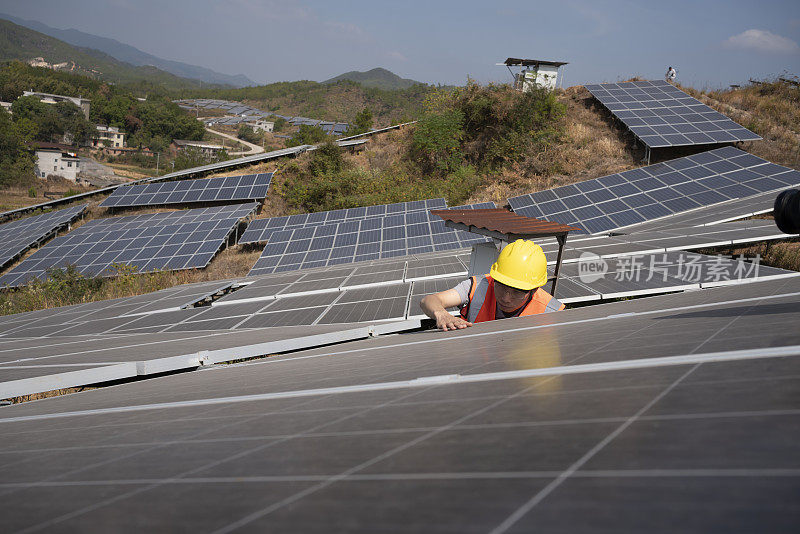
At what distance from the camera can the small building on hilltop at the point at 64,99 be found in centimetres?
10856

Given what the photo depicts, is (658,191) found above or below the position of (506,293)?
above

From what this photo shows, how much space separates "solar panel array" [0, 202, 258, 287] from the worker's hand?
62.2 feet

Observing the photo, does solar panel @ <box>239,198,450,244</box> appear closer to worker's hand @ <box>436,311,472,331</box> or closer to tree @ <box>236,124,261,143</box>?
worker's hand @ <box>436,311,472,331</box>

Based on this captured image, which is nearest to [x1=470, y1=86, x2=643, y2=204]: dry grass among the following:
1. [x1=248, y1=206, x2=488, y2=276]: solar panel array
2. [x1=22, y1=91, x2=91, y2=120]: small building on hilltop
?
[x1=248, y1=206, x2=488, y2=276]: solar panel array

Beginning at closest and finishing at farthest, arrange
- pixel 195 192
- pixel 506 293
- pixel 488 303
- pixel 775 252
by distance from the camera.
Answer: pixel 506 293
pixel 488 303
pixel 775 252
pixel 195 192

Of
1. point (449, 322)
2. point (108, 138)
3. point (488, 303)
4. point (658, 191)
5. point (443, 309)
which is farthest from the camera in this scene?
point (108, 138)

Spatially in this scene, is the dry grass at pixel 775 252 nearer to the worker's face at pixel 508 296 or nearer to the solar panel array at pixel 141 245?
the worker's face at pixel 508 296

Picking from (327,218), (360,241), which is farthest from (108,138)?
(360,241)

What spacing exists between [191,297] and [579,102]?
31.0 metres

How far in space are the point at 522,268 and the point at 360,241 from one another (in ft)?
50.0

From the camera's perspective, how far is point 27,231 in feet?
99.3

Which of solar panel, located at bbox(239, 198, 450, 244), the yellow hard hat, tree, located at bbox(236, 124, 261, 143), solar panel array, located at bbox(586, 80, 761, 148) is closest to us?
the yellow hard hat

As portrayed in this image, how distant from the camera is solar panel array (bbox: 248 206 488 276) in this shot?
768 inches

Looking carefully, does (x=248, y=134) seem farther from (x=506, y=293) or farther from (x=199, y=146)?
(x=506, y=293)
